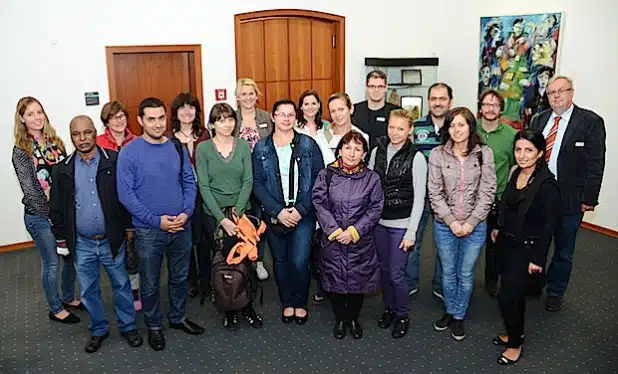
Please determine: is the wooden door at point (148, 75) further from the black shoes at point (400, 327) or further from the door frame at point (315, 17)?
the black shoes at point (400, 327)

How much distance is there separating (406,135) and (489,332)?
1419 mm

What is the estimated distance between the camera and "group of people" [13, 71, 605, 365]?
320 centimetres

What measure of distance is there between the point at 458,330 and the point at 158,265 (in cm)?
193

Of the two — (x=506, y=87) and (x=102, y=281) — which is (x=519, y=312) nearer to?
(x=102, y=281)

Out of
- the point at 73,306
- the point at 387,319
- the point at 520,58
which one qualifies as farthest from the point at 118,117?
the point at 520,58

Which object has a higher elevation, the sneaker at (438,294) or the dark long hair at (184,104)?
the dark long hair at (184,104)

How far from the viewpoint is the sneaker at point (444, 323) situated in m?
3.71

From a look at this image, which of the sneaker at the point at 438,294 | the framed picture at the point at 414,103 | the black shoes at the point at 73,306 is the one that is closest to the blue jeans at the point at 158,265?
the black shoes at the point at 73,306

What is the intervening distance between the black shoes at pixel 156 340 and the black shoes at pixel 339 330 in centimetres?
109

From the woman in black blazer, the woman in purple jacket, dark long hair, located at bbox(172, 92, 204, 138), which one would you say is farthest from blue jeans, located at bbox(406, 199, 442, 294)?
dark long hair, located at bbox(172, 92, 204, 138)

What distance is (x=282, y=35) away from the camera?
A: 6453 mm

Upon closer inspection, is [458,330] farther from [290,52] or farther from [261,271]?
[290,52]

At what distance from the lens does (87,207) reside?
3199 mm

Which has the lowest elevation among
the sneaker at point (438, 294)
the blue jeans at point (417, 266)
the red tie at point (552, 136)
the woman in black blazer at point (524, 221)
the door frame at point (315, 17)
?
the sneaker at point (438, 294)
